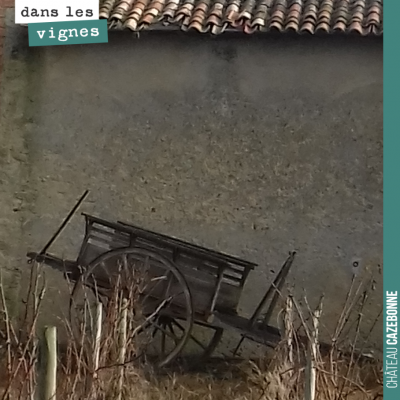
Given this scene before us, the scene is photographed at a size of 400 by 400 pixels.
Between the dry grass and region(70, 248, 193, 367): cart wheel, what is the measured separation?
13cm

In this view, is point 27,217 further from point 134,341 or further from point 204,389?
point 204,389

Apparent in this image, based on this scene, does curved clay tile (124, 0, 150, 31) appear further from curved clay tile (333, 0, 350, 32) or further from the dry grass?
the dry grass

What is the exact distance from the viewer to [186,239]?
403 cm

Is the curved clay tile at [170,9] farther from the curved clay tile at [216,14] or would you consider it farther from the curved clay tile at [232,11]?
the curved clay tile at [232,11]

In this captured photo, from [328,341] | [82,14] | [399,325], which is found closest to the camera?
[399,325]

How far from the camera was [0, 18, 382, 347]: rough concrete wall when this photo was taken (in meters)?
3.94

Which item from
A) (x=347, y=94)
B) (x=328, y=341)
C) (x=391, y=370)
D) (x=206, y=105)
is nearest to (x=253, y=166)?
(x=206, y=105)

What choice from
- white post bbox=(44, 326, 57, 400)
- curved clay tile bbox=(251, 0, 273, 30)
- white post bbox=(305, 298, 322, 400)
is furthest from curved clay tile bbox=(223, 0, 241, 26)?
white post bbox=(44, 326, 57, 400)

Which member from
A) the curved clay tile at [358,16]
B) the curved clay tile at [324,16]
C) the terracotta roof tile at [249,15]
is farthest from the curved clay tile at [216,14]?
the curved clay tile at [358,16]

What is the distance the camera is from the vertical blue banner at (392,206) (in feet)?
10.4

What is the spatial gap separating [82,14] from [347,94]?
1.72m

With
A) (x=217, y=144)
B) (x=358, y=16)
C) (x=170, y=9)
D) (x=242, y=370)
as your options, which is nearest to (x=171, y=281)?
(x=242, y=370)

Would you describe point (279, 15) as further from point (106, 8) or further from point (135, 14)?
point (106, 8)

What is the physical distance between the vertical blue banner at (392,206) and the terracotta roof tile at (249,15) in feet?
1.68
